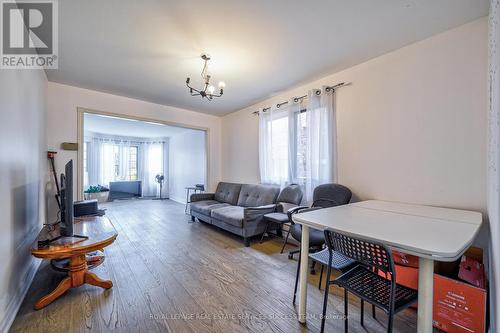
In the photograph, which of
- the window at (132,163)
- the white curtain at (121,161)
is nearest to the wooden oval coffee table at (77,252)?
the white curtain at (121,161)

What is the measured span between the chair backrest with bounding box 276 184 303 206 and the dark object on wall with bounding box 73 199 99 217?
9.36 ft

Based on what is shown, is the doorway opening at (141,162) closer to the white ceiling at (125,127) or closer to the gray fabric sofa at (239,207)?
the white ceiling at (125,127)

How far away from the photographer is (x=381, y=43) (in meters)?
2.23

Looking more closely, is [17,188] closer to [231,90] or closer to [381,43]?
[231,90]

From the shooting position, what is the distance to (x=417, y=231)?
49.5 inches

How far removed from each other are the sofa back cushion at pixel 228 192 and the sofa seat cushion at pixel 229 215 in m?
0.54

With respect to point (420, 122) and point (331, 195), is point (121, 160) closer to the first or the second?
point (331, 195)

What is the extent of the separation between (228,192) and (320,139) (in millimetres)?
2410

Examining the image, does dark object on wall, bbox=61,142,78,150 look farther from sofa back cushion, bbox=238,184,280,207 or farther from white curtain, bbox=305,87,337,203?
white curtain, bbox=305,87,337,203

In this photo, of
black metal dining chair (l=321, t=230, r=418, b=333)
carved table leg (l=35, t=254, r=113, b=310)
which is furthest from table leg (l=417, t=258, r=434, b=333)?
carved table leg (l=35, t=254, r=113, b=310)

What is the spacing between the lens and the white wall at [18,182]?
1.51 metres

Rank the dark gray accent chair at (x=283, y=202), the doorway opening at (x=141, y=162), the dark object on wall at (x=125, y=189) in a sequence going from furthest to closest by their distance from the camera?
1. the dark object on wall at (x=125, y=189)
2. the doorway opening at (x=141, y=162)
3. the dark gray accent chair at (x=283, y=202)

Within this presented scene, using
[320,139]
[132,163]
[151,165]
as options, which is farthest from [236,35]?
[132,163]

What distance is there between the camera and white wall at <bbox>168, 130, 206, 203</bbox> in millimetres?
6504
